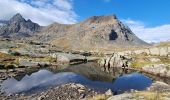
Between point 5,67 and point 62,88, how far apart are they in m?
55.0

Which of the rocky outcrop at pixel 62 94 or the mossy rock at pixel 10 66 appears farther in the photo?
the mossy rock at pixel 10 66

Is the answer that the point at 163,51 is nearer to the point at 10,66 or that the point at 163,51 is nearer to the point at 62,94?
the point at 10,66

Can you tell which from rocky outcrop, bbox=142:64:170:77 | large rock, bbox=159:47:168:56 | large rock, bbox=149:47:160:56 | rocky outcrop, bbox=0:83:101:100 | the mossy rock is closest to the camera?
Result: rocky outcrop, bbox=0:83:101:100

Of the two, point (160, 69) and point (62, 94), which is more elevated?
point (160, 69)

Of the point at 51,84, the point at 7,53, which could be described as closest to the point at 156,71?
the point at 51,84

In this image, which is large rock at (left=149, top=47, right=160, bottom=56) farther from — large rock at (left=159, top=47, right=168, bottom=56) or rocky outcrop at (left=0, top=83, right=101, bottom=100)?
rocky outcrop at (left=0, top=83, right=101, bottom=100)

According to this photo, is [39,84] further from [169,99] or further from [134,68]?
[134,68]

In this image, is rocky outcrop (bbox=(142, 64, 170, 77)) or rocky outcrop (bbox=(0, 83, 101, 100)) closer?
rocky outcrop (bbox=(0, 83, 101, 100))

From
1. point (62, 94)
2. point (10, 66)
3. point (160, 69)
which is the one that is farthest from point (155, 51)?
point (62, 94)

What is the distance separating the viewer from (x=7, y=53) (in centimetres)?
16912

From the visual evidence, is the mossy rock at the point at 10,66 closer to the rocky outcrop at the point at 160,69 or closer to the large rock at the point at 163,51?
the rocky outcrop at the point at 160,69

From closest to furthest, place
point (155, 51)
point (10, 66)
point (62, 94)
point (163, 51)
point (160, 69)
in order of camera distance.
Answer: point (62, 94) → point (160, 69) → point (10, 66) → point (163, 51) → point (155, 51)

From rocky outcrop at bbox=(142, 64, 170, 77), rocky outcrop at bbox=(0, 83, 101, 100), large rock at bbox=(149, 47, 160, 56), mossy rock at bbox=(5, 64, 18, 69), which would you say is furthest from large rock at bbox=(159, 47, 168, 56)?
rocky outcrop at bbox=(0, 83, 101, 100)

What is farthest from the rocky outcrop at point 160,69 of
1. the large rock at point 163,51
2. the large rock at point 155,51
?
the large rock at point 155,51
